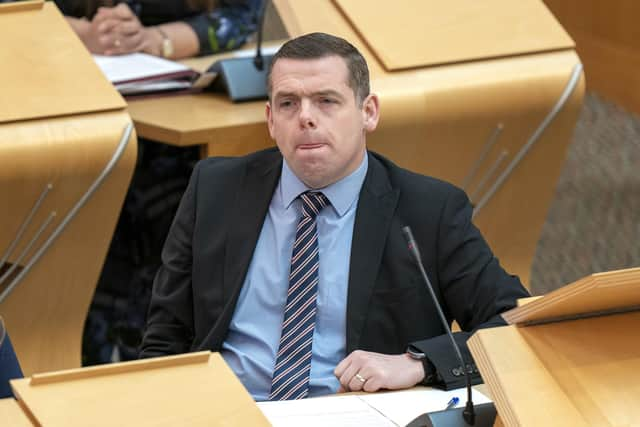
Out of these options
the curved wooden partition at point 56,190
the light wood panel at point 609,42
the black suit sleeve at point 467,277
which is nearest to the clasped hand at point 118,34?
the curved wooden partition at point 56,190

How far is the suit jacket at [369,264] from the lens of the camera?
2.24 m

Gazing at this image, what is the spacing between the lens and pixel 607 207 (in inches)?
179

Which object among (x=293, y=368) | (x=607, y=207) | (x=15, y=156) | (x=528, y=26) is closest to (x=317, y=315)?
(x=293, y=368)

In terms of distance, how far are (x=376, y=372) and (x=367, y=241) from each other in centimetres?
32

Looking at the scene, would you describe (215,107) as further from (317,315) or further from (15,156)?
(317,315)

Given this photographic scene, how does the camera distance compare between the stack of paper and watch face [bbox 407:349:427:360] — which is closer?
watch face [bbox 407:349:427:360]

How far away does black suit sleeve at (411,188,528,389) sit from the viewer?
2.21 metres

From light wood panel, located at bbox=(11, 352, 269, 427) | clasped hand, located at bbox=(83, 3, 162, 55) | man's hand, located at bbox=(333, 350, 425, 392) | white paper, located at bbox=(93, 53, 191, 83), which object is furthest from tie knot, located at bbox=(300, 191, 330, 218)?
clasped hand, located at bbox=(83, 3, 162, 55)

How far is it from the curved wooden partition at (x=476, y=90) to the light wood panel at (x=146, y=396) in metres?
1.28

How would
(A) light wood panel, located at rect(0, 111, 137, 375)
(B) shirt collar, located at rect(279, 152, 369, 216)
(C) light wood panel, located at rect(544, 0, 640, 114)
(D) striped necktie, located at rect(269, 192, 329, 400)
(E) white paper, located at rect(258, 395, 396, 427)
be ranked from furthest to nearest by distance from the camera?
(C) light wood panel, located at rect(544, 0, 640, 114) < (A) light wood panel, located at rect(0, 111, 137, 375) < (B) shirt collar, located at rect(279, 152, 369, 216) < (D) striped necktie, located at rect(269, 192, 329, 400) < (E) white paper, located at rect(258, 395, 396, 427)

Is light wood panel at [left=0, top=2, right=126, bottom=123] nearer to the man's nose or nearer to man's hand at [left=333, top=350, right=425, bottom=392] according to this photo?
the man's nose

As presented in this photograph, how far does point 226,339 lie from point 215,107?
98 centimetres

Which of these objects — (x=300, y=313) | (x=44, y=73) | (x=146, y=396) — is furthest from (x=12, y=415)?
(x=44, y=73)

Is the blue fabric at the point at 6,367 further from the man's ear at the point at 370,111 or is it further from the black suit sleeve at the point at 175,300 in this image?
the man's ear at the point at 370,111
